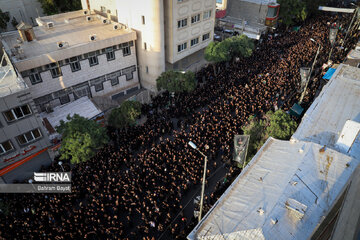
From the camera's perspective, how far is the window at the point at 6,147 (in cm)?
1823

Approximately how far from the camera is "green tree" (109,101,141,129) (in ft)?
71.1

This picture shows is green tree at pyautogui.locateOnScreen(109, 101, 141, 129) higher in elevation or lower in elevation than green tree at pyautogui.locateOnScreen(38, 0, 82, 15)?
lower

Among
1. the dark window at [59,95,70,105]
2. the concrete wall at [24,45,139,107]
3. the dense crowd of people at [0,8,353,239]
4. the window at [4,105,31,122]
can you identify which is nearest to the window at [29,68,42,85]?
the concrete wall at [24,45,139,107]

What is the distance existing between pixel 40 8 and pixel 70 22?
18.8 m

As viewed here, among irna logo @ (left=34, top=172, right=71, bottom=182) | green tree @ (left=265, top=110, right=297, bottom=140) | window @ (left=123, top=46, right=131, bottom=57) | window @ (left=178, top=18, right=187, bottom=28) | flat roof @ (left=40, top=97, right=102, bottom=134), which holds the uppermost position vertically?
window @ (left=178, top=18, right=187, bottom=28)

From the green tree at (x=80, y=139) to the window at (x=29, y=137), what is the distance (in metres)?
1.70

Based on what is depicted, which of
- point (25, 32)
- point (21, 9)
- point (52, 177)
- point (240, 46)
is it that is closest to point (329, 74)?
point (240, 46)

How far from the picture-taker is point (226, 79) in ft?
94.0

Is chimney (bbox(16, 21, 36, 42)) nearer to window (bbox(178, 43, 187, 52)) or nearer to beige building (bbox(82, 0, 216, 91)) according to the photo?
beige building (bbox(82, 0, 216, 91))

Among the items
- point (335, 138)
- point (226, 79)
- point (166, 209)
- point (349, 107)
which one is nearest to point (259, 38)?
point (226, 79)

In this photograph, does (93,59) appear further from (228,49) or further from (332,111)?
(332,111)

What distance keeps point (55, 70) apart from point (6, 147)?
883 centimetres

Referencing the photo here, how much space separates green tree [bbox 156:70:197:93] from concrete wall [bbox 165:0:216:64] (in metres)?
4.99

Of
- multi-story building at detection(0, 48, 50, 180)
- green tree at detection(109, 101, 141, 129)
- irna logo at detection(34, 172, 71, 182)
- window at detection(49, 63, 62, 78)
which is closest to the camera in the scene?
multi-story building at detection(0, 48, 50, 180)
